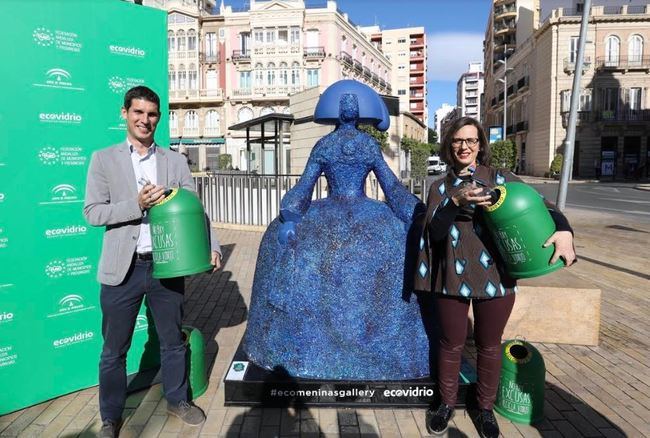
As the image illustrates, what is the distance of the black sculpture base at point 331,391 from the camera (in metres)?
3.12

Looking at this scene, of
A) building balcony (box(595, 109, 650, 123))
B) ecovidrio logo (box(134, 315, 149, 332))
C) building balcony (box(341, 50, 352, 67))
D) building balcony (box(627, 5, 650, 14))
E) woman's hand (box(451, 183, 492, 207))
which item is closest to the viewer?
woman's hand (box(451, 183, 492, 207))

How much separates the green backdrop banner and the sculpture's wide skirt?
1.33 meters

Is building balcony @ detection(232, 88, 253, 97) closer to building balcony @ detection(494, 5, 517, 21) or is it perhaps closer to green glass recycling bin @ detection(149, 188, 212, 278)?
building balcony @ detection(494, 5, 517, 21)

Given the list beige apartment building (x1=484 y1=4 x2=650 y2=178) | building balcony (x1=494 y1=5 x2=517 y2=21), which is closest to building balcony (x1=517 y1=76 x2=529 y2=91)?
beige apartment building (x1=484 y1=4 x2=650 y2=178)

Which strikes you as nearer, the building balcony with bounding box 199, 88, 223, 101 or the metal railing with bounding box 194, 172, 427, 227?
the metal railing with bounding box 194, 172, 427, 227

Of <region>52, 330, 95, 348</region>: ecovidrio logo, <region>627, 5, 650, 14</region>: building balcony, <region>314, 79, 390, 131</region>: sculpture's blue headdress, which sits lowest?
<region>52, 330, 95, 348</region>: ecovidrio logo

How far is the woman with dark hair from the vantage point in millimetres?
2625

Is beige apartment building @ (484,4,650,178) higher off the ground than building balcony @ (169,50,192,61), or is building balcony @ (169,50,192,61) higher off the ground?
building balcony @ (169,50,192,61)

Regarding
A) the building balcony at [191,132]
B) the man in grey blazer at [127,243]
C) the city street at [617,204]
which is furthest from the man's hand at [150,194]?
the building balcony at [191,132]

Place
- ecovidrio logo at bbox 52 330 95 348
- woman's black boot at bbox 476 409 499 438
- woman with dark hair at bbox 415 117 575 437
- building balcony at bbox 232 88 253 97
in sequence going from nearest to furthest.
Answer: woman with dark hair at bbox 415 117 575 437 < woman's black boot at bbox 476 409 499 438 < ecovidrio logo at bbox 52 330 95 348 < building balcony at bbox 232 88 253 97

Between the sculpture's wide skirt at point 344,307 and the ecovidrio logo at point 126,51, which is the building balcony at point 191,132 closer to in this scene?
the ecovidrio logo at point 126,51

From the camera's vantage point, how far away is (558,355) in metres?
4.18

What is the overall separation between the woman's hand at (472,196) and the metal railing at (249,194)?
802 centimetres

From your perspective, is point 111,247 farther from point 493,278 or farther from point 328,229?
point 493,278
